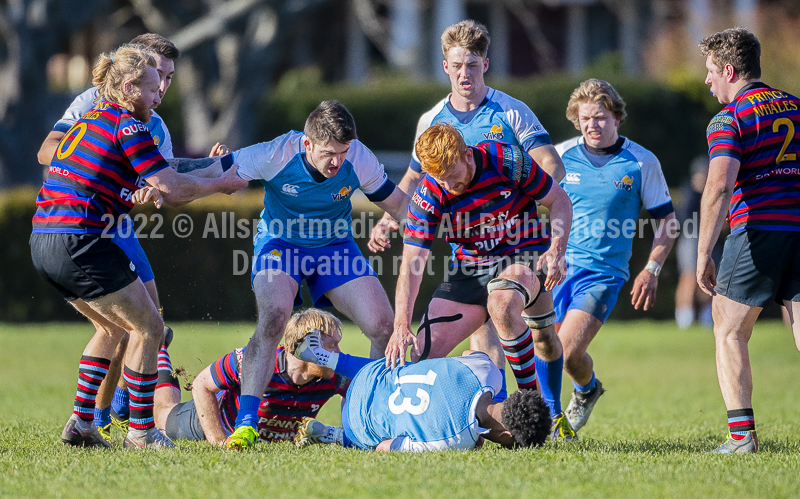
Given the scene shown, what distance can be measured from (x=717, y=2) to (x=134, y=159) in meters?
27.6

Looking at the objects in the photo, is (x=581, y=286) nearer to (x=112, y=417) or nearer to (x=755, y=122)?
(x=755, y=122)

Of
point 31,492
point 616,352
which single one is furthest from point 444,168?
point 616,352

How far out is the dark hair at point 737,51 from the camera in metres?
5.23

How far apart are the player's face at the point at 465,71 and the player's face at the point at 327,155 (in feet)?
3.81

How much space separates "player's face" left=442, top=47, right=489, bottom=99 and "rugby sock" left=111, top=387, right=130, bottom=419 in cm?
326

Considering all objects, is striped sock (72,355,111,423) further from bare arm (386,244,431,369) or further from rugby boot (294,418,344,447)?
bare arm (386,244,431,369)

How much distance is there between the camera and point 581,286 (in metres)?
6.60

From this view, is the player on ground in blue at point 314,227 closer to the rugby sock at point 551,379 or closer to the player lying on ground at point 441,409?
the player lying on ground at point 441,409

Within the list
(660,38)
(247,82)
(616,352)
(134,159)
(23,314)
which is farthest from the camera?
(660,38)

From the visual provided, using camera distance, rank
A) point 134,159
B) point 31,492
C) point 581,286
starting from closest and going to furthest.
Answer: point 31,492 → point 134,159 → point 581,286

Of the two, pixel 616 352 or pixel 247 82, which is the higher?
pixel 247 82

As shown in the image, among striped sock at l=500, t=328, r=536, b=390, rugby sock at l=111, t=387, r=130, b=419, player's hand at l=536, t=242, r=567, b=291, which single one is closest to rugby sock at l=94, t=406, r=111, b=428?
rugby sock at l=111, t=387, r=130, b=419

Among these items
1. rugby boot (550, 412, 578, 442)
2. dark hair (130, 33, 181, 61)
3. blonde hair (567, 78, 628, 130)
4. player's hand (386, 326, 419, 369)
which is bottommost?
rugby boot (550, 412, 578, 442)

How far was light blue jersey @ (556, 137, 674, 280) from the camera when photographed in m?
6.64
